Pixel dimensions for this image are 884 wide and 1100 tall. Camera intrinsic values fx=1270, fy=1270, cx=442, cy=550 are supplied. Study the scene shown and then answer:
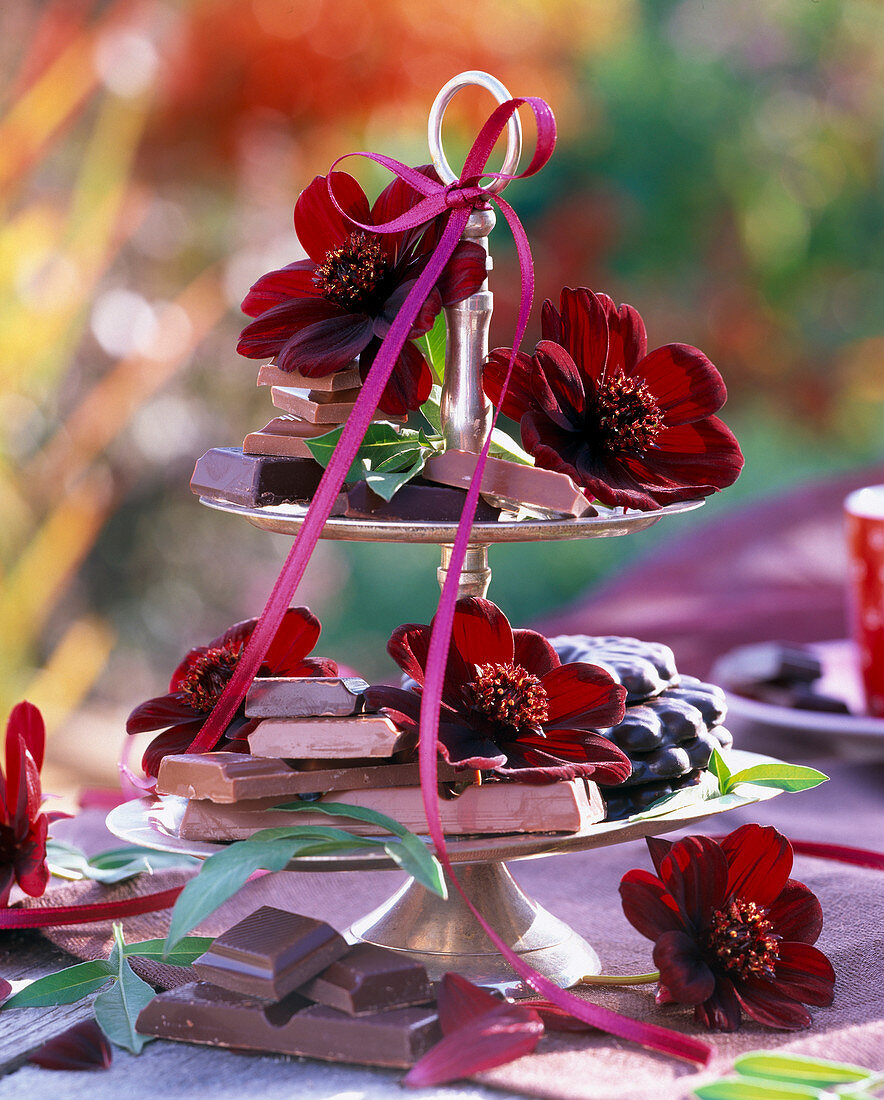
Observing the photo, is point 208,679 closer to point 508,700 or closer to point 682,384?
point 508,700

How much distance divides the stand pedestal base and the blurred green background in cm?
175

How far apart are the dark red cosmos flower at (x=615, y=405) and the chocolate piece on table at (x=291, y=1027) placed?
0.22 meters

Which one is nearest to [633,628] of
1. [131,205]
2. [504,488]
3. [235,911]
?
[235,911]

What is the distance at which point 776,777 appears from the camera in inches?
23.2

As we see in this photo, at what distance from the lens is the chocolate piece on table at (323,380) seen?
→ 54cm

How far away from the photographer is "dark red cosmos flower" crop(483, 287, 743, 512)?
0.54 metres

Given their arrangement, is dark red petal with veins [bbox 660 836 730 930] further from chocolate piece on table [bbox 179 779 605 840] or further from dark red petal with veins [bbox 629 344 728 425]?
dark red petal with veins [bbox 629 344 728 425]

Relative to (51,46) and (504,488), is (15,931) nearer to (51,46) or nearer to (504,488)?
(504,488)

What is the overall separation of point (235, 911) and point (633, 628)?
29.4 inches

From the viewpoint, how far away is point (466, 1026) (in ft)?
1.58

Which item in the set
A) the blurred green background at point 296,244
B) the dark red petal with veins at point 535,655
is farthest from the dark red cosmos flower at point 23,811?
the blurred green background at point 296,244

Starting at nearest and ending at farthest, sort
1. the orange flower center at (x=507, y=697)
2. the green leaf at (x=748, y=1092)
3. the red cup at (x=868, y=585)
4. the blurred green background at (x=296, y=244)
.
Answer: the green leaf at (x=748, y=1092), the orange flower center at (x=507, y=697), the red cup at (x=868, y=585), the blurred green background at (x=296, y=244)

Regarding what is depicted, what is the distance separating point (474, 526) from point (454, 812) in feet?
0.38

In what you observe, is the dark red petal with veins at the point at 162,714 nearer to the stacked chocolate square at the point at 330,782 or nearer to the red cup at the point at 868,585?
the stacked chocolate square at the point at 330,782
